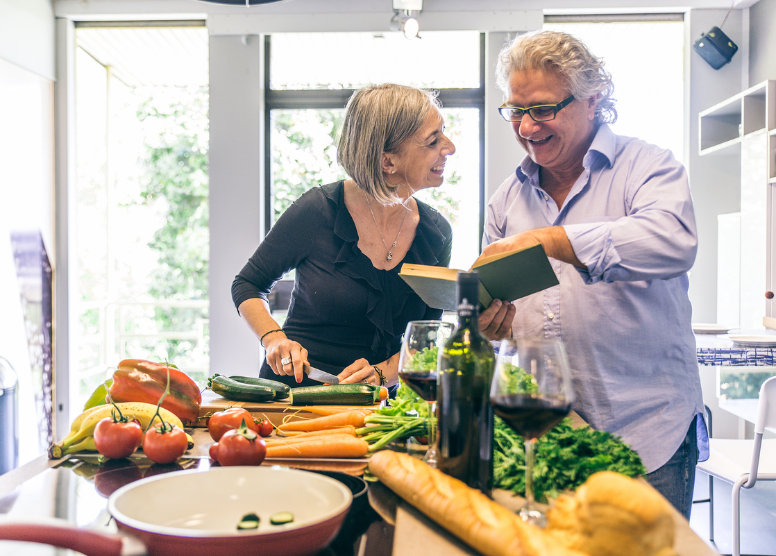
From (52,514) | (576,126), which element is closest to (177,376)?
(52,514)

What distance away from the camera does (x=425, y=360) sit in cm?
93

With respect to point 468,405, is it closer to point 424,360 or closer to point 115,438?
point 424,360

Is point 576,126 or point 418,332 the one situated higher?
point 576,126

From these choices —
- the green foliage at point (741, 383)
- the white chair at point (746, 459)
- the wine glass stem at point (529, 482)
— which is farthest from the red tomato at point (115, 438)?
the green foliage at point (741, 383)

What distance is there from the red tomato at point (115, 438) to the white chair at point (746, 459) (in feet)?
6.71

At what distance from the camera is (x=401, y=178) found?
1969 millimetres

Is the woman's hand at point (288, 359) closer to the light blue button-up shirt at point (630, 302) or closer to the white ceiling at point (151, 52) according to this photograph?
the light blue button-up shirt at point (630, 302)

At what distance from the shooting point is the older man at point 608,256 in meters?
1.21

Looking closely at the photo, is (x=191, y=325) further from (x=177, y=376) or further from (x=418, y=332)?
(x=418, y=332)

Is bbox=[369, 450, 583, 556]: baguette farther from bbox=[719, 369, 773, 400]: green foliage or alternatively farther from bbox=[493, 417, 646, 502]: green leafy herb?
bbox=[719, 369, 773, 400]: green foliage

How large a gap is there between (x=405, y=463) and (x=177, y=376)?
0.68 m

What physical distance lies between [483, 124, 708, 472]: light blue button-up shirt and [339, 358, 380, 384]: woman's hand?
433 mm

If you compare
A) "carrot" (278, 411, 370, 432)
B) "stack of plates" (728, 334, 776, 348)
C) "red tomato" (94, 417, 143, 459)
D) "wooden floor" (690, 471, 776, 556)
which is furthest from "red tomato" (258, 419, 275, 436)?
"stack of plates" (728, 334, 776, 348)

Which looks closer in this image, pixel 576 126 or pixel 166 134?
pixel 576 126
